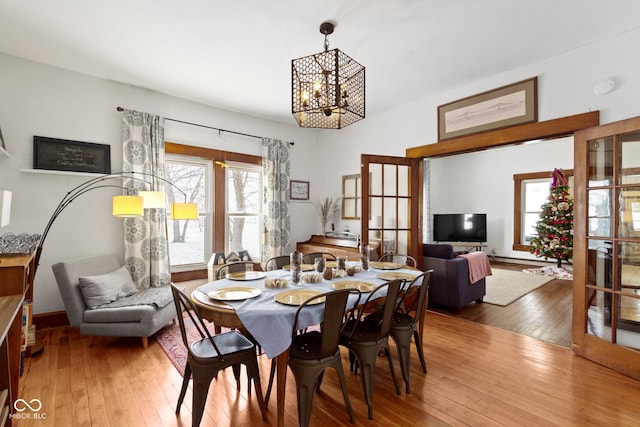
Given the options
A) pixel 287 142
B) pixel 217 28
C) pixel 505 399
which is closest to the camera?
pixel 505 399

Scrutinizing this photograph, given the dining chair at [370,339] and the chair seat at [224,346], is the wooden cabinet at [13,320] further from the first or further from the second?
the dining chair at [370,339]

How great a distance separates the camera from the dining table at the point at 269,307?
1683 millimetres

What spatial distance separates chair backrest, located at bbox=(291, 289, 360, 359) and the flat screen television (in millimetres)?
6669

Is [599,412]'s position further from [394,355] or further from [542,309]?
[542,309]

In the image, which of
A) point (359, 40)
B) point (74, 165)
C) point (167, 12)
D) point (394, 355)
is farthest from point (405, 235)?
point (74, 165)

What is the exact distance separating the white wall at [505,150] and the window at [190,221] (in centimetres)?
222

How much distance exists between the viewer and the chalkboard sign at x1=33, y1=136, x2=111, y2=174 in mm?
3285

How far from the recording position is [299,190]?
18.1ft

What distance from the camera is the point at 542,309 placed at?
161 inches

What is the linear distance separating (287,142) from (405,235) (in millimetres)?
2558

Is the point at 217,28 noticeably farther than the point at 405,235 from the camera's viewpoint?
No

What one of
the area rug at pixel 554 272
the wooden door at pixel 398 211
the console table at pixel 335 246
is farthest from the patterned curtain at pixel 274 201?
the area rug at pixel 554 272

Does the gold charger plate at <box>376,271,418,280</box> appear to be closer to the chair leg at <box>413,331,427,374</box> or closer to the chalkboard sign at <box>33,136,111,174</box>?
the chair leg at <box>413,331,427,374</box>

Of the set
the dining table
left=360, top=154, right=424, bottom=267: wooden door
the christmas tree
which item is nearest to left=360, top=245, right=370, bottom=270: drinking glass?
the dining table
